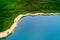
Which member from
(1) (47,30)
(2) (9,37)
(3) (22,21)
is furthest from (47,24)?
(2) (9,37)

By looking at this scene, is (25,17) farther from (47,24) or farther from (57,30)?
(57,30)

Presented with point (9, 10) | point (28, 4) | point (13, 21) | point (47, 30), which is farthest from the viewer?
point (28, 4)

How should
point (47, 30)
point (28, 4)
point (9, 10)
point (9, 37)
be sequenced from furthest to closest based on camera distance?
point (28, 4), point (9, 10), point (47, 30), point (9, 37)

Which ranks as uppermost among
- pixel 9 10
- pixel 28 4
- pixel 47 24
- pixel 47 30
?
pixel 28 4

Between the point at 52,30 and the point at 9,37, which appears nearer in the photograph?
the point at 9,37

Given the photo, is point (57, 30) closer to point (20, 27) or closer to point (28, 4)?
point (20, 27)

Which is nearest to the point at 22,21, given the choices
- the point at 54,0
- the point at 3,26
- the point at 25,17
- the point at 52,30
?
the point at 25,17

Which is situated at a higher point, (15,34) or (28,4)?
(28,4)
